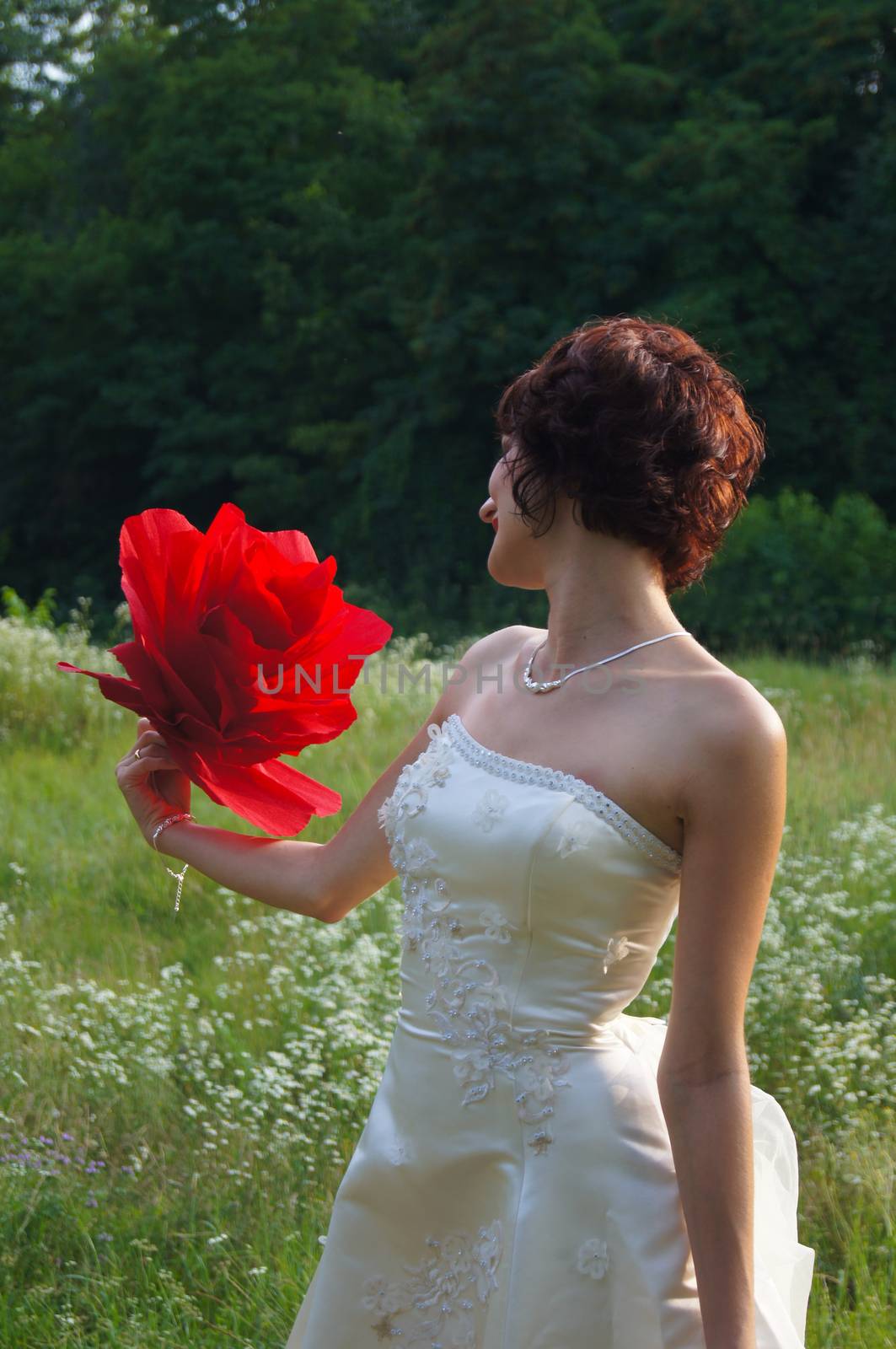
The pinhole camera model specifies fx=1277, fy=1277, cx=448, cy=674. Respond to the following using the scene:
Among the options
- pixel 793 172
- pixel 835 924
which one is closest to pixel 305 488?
pixel 793 172

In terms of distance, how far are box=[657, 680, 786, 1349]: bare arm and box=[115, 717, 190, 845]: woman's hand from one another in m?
0.79

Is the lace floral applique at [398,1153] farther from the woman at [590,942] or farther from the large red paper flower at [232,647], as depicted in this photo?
the large red paper flower at [232,647]

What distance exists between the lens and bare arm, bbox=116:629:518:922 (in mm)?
1902

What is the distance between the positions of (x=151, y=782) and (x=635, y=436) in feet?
2.93

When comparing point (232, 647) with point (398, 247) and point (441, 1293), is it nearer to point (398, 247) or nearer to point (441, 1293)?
point (441, 1293)

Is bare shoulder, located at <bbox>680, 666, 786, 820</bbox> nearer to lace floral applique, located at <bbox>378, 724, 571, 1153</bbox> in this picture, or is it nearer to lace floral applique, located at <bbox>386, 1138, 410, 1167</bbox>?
lace floral applique, located at <bbox>378, 724, 571, 1153</bbox>

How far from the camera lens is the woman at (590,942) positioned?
1432mm

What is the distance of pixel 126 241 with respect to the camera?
2419 cm

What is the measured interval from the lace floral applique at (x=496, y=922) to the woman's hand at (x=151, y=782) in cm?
51

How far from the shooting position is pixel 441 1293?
1.67 m

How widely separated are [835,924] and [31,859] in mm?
3171

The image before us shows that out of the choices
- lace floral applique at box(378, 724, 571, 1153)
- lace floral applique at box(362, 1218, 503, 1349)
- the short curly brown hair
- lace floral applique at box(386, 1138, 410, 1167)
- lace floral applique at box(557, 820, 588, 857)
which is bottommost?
lace floral applique at box(362, 1218, 503, 1349)

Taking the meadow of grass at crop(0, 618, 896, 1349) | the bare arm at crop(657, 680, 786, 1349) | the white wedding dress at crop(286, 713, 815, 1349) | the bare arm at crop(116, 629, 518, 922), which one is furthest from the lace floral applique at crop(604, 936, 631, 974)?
the meadow of grass at crop(0, 618, 896, 1349)

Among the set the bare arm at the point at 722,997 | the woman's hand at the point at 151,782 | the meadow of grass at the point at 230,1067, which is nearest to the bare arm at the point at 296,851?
the woman's hand at the point at 151,782
